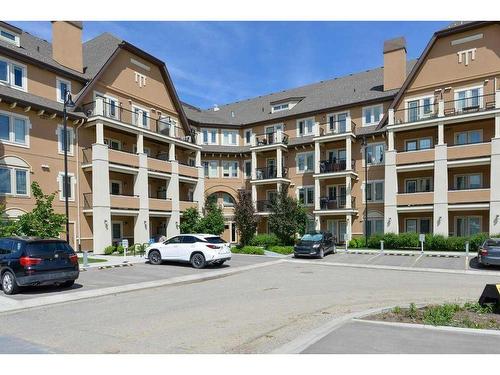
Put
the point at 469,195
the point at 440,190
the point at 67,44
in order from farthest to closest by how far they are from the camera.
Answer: the point at 440,190, the point at 67,44, the point at 469,195

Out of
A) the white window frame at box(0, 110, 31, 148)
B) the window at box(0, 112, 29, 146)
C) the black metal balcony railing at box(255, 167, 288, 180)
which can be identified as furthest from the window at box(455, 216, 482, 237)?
the window at box(0, 112, 29, 146)

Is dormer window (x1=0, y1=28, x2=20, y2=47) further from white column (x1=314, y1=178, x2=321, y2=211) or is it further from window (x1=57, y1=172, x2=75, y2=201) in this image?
white column (x1=314, y1=178, x2=321, y2=211)

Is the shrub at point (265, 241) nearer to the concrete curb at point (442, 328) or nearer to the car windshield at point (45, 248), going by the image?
the car windshield at point (45, 248)

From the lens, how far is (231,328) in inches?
304

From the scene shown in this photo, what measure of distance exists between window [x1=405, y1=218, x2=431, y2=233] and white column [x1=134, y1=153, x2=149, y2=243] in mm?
20781

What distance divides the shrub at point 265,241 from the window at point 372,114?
1295 centimetres

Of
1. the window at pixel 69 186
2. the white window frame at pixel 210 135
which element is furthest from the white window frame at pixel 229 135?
the window at pixel 69 186

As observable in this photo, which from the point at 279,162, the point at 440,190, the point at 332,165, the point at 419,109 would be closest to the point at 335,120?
the point at 332,165

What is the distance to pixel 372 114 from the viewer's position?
33.0 meters

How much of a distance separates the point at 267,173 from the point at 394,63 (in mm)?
14774

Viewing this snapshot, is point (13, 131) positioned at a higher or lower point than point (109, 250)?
higher

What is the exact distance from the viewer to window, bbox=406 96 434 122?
1158 inches

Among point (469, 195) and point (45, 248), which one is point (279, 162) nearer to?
point (469, 195)

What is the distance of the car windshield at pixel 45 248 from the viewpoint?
38.1 ft
